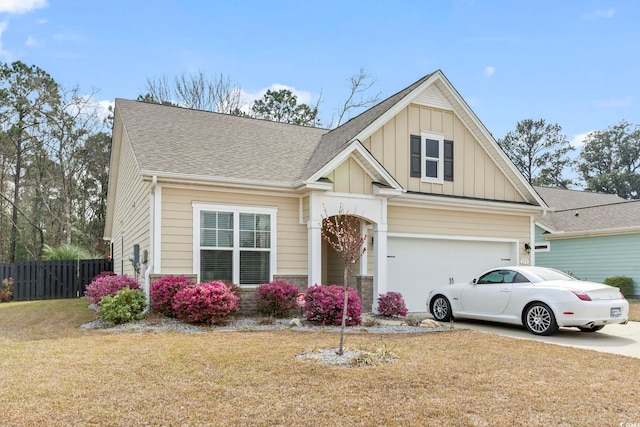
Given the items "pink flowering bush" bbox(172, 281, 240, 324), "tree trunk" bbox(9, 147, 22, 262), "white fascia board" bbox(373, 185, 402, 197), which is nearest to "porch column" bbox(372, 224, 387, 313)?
"white fascia board" bbox(373, 185, 402, 197)

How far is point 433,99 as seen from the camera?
14273 millimetres

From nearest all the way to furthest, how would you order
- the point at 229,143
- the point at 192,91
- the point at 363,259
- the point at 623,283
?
the point at 363,259
the point at 229,143
the point at 623,283
the point at 192,91

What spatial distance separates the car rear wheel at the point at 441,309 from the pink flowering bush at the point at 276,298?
3537mm

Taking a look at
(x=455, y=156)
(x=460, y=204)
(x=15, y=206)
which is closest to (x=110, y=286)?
(x=460, y=204)

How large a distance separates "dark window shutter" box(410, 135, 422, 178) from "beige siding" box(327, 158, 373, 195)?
197cm

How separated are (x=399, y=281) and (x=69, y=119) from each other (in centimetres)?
2616

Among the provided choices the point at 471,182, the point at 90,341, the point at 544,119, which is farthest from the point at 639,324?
the point at 544,119

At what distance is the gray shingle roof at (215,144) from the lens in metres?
11.7

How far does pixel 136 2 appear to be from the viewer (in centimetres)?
1420

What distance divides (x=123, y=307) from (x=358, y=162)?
20.8ft

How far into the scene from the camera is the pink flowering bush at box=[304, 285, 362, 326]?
10.5m

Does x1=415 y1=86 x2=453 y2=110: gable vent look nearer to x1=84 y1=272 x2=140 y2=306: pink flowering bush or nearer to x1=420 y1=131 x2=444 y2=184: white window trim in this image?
x1=420 y1=131 x2=444 y2=184: white window trim

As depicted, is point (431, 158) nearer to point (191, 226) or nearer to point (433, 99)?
point (433, 99)

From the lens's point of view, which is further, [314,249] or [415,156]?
[415,156]
